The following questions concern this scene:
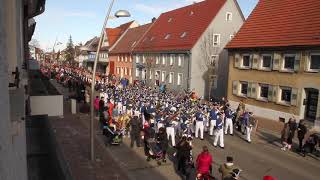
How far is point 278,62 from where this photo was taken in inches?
989

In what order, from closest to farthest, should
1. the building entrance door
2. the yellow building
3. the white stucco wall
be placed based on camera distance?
the white stucco wall
the building entrance door
the yellow building

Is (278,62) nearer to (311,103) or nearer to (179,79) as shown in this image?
(311,103)

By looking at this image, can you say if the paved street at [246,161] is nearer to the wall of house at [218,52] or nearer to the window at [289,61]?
the window at [289,61]

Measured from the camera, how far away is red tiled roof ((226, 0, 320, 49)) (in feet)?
77.0

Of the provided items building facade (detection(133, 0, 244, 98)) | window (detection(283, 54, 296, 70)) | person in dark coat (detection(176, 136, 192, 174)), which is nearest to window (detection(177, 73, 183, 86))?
building facade (detection(133, 0, 244, 98))

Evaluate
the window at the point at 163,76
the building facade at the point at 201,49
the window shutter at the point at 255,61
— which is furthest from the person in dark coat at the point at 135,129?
the window at the point at 163,76

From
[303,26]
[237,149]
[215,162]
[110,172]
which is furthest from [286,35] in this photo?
[110,172]

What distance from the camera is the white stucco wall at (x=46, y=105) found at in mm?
8578

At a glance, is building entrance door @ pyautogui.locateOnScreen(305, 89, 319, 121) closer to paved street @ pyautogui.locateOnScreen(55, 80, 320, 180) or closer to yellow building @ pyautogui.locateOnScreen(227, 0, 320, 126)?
yellow building @ pyautogui.locateOnScreen(227, 0, 320, 126)

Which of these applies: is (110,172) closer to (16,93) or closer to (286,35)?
(16,93)

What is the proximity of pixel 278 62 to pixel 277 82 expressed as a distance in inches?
57.7

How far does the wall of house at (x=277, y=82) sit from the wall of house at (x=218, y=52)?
7.54 meters

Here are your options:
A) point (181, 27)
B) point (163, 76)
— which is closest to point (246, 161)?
point (163, 76)

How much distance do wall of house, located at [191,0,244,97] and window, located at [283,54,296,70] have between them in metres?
13.6
